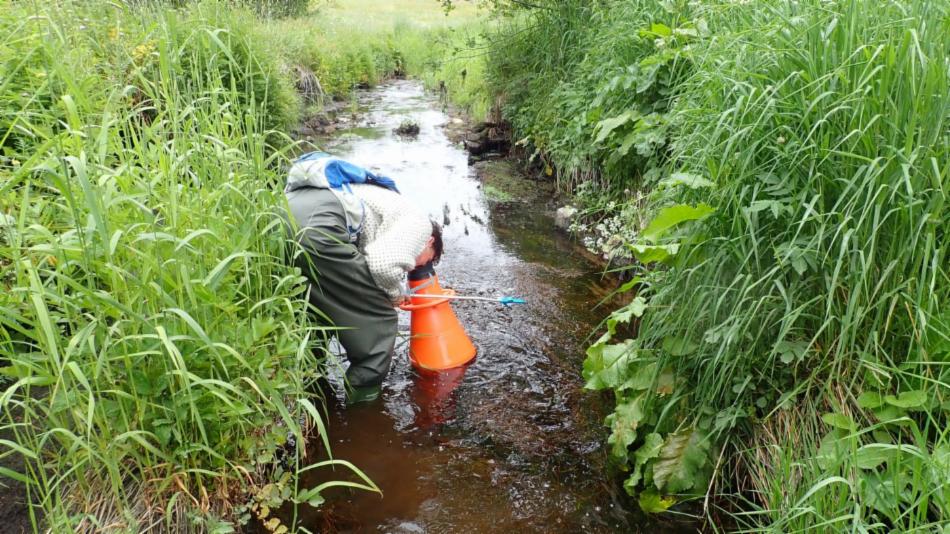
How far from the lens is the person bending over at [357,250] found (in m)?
2.77

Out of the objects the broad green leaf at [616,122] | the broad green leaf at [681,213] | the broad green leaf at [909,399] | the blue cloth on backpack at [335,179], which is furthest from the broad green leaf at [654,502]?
the broad green leaf at [616,122]

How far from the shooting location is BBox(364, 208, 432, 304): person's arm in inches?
114

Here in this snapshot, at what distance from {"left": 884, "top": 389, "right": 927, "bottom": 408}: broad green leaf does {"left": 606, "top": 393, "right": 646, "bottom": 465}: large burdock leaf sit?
83 centimetres

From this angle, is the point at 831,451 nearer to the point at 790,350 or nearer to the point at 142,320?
the point at 790,350

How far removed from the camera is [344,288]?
284 centimetres

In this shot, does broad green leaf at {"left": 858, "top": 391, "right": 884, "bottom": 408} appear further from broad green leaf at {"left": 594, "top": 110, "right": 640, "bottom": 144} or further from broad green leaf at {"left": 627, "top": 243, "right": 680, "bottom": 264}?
broad green leaf at {"left": 594, "top": 110, "right": 640, "bottom": 144}

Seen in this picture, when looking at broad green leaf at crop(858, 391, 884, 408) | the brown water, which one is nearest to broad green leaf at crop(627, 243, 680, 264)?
broad green leaf at crop(858, 391, 884, 408)

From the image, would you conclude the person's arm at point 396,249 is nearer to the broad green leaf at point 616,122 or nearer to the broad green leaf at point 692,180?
the broad green leaf at point 692,180

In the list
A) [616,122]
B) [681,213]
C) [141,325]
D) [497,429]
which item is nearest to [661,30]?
[616,122]

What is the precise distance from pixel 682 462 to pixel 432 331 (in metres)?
1.47

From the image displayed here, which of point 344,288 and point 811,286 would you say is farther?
point 344,288

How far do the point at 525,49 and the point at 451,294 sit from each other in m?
4.28

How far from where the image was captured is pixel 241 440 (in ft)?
6.70

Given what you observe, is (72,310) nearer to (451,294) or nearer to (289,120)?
(451,294)
